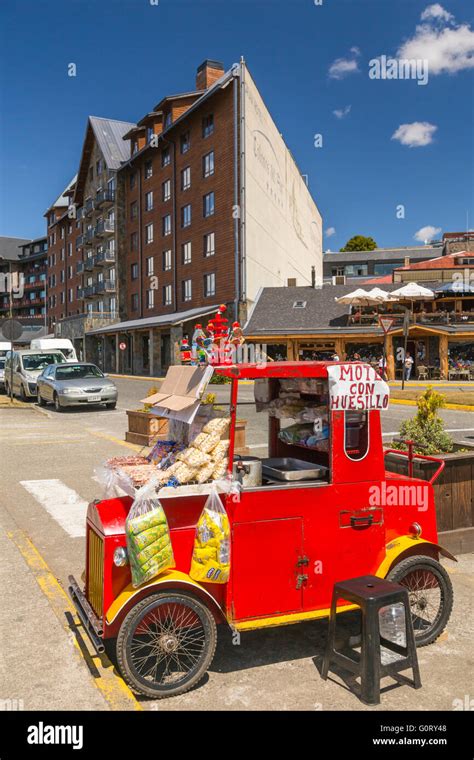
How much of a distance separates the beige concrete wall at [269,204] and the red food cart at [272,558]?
37.6m

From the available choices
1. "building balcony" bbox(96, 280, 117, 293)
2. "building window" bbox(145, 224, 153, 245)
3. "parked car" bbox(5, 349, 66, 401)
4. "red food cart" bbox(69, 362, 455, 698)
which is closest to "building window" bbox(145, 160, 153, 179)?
"building window" bbox(145, 224, 153, 245)

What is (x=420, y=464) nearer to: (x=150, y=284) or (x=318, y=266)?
(x=150, y=284)

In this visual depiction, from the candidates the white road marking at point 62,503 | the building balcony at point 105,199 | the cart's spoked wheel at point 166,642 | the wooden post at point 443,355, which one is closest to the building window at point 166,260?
the building balcony at point 105,199

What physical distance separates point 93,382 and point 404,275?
1185 inches

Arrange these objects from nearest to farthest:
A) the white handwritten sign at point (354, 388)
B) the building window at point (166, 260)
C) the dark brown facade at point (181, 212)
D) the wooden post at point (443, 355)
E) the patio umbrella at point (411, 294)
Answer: the white handwritten sign at point (354, 388) < the wooden post at point (443, 355) < the patio umbrella at point (411, 294) < the dark brown facade at point (181, 212) < the building window at point (166, 260)

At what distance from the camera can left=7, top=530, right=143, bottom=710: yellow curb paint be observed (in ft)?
13.0

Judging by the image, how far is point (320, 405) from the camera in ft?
15.8

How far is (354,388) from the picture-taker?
449 cm

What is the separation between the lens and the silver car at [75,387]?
21.0m

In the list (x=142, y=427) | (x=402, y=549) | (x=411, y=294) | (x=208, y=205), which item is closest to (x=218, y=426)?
(x=402, y=549)

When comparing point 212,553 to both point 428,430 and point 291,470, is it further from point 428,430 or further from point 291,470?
point 428,430

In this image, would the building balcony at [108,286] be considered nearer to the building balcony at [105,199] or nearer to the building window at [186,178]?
the building balcony at [105,199]

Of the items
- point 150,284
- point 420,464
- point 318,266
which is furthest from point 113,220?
point 420,464

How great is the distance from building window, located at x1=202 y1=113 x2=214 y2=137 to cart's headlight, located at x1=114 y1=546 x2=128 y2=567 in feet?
144
